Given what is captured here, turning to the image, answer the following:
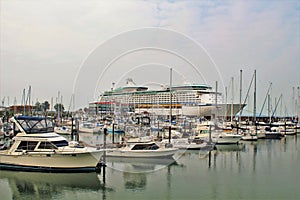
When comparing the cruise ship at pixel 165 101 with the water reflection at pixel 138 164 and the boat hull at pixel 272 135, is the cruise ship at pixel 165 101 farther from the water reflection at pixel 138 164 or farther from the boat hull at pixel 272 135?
the water reflection at pixel 138 164

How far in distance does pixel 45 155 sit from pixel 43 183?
1.65 m

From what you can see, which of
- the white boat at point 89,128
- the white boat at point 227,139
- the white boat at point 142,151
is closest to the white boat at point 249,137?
the white boat at point 227,139

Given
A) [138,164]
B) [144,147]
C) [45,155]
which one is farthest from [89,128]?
[45,155]

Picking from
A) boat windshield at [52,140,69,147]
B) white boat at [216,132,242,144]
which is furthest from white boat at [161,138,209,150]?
boat windshield at [52,140,69,147]

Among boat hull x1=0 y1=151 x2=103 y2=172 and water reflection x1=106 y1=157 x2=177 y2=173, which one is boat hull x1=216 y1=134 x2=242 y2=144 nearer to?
water reflection x1=106 y1=157 x2=177 y2=173

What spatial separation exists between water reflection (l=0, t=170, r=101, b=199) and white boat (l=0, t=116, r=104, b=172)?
38cm

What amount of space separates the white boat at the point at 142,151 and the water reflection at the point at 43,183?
Answer: 444 cm

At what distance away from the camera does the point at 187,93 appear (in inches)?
2261

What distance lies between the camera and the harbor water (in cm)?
1394

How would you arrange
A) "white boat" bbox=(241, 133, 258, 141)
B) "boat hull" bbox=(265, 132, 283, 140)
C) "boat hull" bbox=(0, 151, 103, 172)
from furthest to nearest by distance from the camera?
1. "boat hull" bbox=(265, 132, 283, 140)
2. "white boat" bbox=(241, 133, 258, 141)
3. "boat hull" bbox=(0, 151, 103, 172)

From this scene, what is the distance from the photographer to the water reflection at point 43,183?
1427cm

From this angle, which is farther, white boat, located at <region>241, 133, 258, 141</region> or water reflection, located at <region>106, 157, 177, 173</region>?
white boat, located at <region>241, 133, 258, 141</region>

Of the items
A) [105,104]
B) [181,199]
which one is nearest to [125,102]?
[105,104]

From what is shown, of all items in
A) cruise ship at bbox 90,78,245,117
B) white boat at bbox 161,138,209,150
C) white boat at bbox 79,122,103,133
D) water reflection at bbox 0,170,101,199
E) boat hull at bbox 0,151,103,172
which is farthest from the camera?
cruise ship at bbox 90,78,245,117
